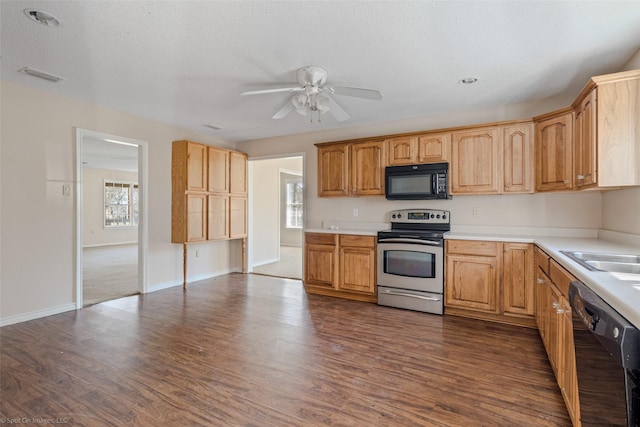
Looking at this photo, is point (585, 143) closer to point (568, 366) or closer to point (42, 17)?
point (568, 366)

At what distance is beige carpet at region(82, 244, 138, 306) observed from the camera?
442 centimetres

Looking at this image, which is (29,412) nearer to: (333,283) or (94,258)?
A: (333,283)

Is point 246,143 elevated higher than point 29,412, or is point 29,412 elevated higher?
point 246,143

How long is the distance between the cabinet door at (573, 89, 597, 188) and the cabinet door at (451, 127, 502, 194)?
2.69 feet

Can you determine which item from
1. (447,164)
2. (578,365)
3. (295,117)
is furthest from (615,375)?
(295,117)

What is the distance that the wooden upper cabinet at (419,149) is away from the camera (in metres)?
3.91

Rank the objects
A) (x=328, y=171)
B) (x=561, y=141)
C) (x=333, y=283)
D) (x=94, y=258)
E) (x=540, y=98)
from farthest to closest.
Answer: (x=94, y=258) < (x=328, y=171) < (x=333, y=283) < (x=540, y=98) < (x=561, y=141)

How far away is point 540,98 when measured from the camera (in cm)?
363

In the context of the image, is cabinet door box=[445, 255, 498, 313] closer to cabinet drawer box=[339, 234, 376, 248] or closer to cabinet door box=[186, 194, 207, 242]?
cabinet drawer box=[339, 234, 376, 248]

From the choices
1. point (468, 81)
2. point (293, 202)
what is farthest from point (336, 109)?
point (293, 202)

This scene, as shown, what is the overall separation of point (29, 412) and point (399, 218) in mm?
3951

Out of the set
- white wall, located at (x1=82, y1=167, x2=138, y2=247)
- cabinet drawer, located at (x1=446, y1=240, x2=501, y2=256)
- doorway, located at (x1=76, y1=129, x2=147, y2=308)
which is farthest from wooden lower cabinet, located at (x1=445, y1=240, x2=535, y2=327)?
white wall, located at (x1=82, y1=167, x2=138, y2=247)

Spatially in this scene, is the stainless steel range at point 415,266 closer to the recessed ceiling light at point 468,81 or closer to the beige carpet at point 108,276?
the recessed ceiling light at point 468,81

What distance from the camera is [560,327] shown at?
1.97m
